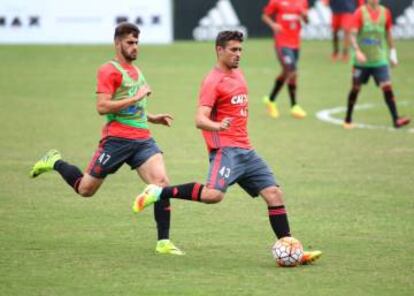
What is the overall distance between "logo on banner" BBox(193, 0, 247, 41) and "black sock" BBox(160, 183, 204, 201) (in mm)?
27099

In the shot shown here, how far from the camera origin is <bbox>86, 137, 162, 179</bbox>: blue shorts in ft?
36.9

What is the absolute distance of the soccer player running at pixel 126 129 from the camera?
11031mm

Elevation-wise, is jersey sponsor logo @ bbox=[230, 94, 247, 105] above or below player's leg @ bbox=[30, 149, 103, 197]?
above

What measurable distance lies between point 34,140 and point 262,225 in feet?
25.5

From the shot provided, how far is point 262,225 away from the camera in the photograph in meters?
12.7

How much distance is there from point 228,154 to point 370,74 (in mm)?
10689

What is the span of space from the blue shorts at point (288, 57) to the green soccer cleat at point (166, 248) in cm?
1227

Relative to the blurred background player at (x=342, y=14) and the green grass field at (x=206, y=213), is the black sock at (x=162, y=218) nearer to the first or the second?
the green grass field at (x=206, y=213)

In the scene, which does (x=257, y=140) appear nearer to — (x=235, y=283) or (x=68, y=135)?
(x=68, y=135)

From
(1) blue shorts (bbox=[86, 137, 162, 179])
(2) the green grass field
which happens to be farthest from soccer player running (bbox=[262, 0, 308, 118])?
(1) blue shorts (bbox=[86, 137, 162, 179])

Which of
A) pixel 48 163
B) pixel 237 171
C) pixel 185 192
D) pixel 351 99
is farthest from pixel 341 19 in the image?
pixel 185 192

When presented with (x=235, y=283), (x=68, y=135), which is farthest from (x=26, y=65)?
(x=235, y=283)

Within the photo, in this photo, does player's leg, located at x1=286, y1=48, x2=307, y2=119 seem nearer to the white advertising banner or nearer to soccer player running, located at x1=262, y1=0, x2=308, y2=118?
soccer player running, located at x1=262, y1=0, x2=308, y2=118

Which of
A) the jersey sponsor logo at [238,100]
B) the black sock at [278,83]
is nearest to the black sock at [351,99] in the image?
the black sock at [278,83]
